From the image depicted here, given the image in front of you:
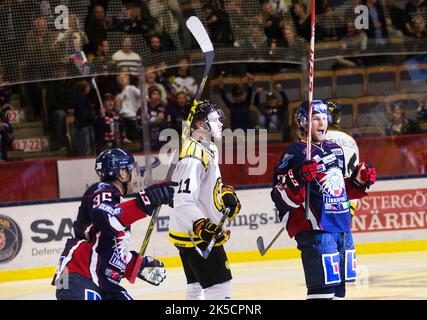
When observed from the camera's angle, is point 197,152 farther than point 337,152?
Yes

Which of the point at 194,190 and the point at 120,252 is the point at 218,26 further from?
the point at 120,252

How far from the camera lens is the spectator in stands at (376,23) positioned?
10.5m

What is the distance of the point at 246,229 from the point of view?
1020 centimetres

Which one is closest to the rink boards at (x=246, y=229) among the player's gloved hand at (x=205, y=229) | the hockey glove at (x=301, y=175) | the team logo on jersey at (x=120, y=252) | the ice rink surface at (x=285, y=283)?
the ice rink surface at (x=285, y=283)

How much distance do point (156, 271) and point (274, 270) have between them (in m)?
3.92

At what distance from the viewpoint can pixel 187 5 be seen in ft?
34.5

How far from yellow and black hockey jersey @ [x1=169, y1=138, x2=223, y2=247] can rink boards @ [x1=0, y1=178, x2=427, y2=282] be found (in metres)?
3.80

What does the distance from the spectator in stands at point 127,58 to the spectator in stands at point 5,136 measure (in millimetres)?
1246

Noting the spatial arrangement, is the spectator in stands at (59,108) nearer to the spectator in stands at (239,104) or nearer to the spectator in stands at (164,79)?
the spectator in stands at (164,79)

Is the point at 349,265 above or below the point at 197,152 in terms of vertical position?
A: below

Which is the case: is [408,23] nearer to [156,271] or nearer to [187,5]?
[187,5]

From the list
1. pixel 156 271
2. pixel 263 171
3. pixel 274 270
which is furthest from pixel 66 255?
pixel 263 171

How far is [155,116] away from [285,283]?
2.67m

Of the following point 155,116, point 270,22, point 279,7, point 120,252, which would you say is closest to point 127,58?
point 155,116
